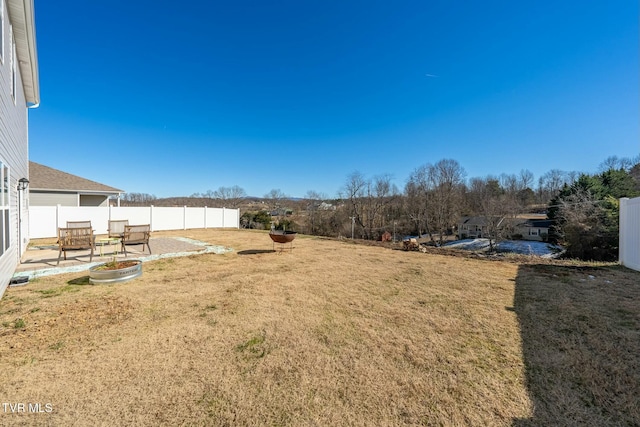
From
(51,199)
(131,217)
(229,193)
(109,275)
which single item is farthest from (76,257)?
(229,193)

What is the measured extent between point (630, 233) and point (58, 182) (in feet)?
83.6

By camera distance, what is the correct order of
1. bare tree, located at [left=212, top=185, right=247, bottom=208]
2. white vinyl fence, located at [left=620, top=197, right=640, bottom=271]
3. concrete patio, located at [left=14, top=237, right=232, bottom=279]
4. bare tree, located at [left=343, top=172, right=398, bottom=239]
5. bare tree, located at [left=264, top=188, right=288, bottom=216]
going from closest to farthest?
concrete patio, located at [left=14, top=237, right=232, bottom=279], white vinyl fence, located at [left=620, top=197, right=640, bottom=271], bare tree, located at [left=343, top=172, right=398, bottom=239], bare tree, located at [left=212, top=185, right=247, bottom=208], bare tree, located at [left=264, top=188, right=288, bottom=216]

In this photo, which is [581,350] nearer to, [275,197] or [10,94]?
[10,94]

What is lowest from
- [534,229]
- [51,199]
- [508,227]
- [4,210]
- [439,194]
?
[534,229]

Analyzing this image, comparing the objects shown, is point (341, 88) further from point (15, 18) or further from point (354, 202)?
point (354, 202)

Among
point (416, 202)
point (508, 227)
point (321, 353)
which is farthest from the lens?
point (416, 202)

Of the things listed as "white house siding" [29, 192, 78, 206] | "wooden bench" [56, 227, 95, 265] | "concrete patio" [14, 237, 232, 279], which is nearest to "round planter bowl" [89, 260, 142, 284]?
"concrete patio" [14, 237, 232, 279]

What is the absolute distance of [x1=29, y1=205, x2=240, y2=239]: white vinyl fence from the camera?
444 inches

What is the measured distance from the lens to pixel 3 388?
2.06 meters

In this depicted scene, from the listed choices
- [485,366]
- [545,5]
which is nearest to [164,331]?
[485,366]

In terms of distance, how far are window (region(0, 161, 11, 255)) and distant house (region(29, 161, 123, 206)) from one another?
13.2 metres

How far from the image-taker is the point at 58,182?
15.0 m

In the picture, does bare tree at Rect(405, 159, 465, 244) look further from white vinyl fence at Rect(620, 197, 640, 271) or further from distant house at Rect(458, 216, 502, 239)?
white vinyl fence at Rect(620, 197, 640, 271)

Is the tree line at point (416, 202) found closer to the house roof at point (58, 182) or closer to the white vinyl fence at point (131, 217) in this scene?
the white vinyl fence at point (131, 217)
